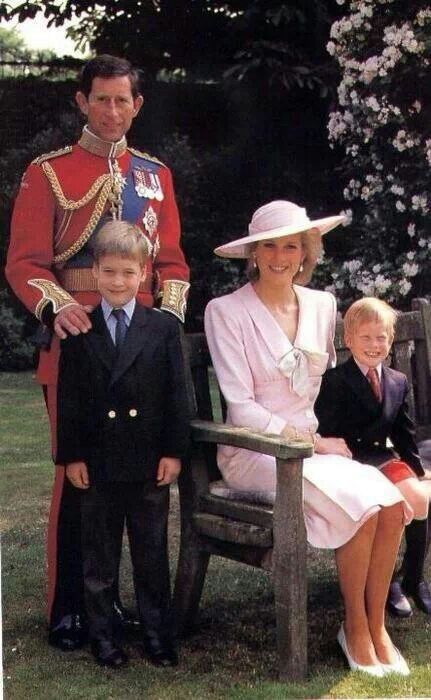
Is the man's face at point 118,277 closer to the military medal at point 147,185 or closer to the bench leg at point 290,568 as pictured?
the military medal at point 147,185

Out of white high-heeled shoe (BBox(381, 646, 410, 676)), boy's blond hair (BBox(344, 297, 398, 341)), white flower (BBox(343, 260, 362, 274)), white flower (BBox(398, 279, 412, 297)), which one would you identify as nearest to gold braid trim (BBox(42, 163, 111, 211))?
boy's blond hair (BBox(344, 297, 398, 341))

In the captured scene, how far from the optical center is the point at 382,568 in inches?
140

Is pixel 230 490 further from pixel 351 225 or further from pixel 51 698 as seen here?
pixel 351 225

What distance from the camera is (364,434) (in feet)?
12.6

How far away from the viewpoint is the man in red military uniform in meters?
3.75

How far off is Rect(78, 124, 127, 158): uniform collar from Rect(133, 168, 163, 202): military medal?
100mm

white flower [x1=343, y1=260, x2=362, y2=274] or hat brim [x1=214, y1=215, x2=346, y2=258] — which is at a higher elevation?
hat brim [x1=214, y1=215, x2=346, y2=258]

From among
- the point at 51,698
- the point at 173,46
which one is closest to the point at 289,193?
the point at 173,46

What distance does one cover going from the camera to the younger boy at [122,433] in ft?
11.6

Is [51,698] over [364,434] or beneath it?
beneath

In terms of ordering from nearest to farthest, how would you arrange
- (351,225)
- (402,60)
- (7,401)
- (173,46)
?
(402,60) → (7,401) → (351,225) → (173,46)

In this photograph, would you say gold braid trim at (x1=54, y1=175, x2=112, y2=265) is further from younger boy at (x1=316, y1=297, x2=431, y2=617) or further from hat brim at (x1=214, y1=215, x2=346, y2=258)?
younger boy at (x1=316, y1=297, x2=431, y2=617)

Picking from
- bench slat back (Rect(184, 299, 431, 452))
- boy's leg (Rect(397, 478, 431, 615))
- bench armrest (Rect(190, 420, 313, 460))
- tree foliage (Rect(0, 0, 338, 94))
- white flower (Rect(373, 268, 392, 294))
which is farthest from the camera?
tree foliage (Rect(0, 0, 338, 94))

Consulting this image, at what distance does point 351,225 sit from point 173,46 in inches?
112
